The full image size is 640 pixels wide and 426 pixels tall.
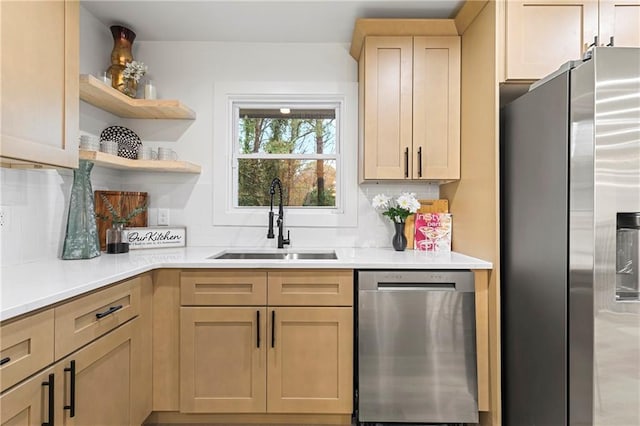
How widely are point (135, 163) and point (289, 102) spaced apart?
110 cm

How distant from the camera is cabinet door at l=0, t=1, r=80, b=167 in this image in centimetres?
121

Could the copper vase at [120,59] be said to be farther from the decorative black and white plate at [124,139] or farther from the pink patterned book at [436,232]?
the pink patterned book at [436,232]

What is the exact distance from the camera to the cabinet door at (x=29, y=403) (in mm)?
972

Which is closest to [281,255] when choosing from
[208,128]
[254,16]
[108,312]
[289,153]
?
[289,153]

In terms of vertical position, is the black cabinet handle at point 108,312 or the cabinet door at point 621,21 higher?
the cabinet door at point 621,21

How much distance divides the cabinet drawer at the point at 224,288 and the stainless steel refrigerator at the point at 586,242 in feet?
4.18

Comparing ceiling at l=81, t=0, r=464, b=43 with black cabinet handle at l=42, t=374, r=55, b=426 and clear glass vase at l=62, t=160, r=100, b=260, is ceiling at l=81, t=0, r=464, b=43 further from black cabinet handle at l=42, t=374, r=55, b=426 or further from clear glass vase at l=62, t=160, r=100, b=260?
black cabinet handle at l=42, t=374, r=55, b=426

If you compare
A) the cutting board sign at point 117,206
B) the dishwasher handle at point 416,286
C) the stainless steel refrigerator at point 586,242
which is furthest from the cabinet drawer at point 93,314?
the stainless steel refrigerator at point 586,242

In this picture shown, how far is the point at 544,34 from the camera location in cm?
178

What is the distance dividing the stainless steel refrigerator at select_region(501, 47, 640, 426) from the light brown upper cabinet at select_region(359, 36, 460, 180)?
62 cm

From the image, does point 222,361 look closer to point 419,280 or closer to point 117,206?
point 419,280

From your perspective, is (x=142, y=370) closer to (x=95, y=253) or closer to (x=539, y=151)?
(x=95, y=253)

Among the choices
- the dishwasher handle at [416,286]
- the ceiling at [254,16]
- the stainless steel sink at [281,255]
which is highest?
the ceiling at [254,16]

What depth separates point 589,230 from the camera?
51.0 inches
